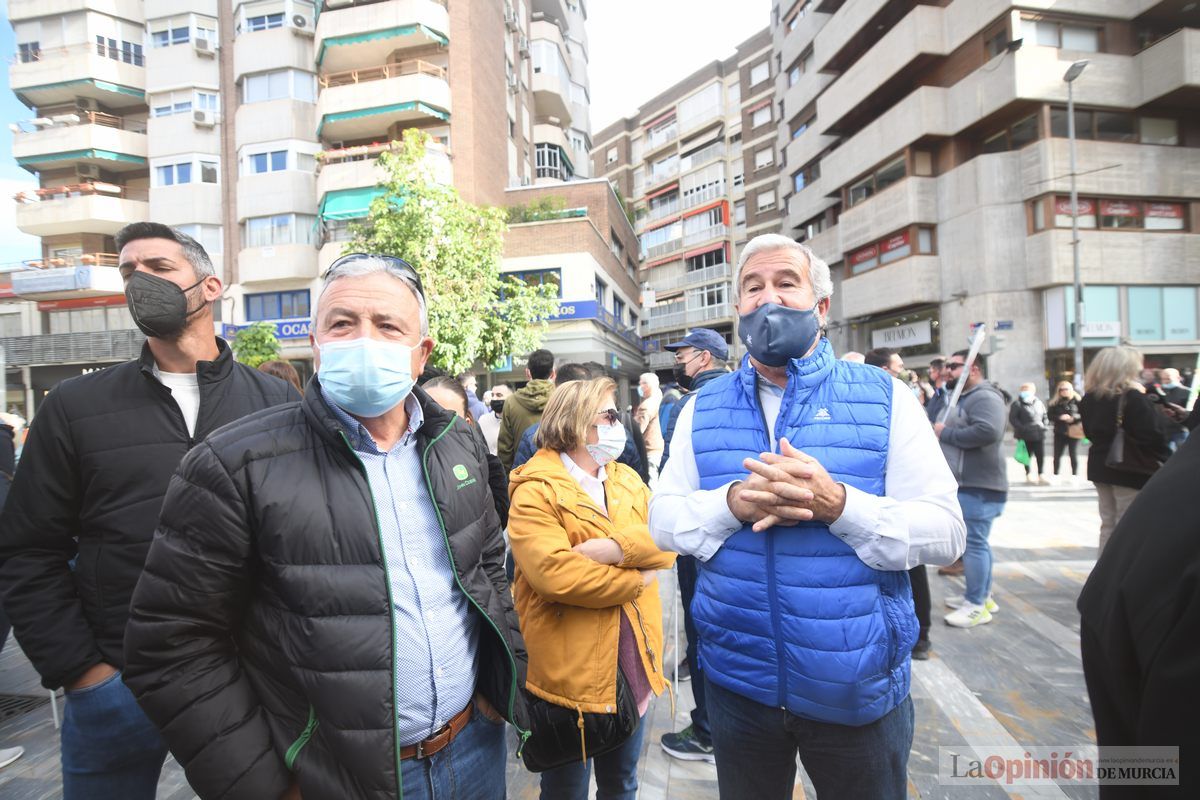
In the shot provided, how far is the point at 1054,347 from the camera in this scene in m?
21.3

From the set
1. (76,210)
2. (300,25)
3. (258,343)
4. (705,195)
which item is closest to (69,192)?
(76,210)

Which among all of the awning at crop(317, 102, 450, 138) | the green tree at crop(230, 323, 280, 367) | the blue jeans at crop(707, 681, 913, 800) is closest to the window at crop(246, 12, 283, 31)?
the awning at crop(317, 102, 450, 138)

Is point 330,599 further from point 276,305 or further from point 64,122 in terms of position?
point 64,122

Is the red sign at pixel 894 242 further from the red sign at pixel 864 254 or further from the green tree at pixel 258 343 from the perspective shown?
the green tree at pixel 258 343

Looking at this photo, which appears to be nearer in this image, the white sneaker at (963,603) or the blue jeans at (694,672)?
the blue jeans at (694,672)

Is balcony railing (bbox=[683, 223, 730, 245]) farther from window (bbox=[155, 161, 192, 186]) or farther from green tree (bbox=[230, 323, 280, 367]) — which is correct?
green tree (bbox=[230, 323, 280, 367])

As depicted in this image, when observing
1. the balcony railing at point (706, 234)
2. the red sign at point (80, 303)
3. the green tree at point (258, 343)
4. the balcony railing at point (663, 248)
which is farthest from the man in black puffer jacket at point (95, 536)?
the balcony railing at point (663, 248)

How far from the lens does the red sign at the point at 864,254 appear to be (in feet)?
88.4

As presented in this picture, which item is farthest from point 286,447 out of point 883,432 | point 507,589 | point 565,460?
point 883,432

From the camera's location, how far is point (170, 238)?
86.6 inches

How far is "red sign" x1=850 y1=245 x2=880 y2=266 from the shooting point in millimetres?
26948

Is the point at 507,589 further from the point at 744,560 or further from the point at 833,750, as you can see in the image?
the point at 833,750

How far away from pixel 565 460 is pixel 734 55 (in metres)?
50.0

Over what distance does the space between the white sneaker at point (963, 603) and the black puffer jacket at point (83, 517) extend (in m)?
5.54
